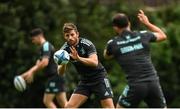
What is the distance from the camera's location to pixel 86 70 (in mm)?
11750

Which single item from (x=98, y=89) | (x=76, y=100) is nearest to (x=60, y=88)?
(x=76, y=100)

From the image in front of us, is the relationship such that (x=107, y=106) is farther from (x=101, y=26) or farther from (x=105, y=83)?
(x=101, y=26)

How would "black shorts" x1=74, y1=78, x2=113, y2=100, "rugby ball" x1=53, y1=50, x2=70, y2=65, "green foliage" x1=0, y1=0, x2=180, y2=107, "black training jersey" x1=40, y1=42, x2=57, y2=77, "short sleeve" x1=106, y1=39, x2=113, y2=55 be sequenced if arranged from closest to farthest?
"rugby ball" x1=53, y1=50, x2=70, y2=65 < "short sleeve" x1=106, y1=39, x2=113, y2=55 < "black shorts" x1=74, y1=78, x2=113, y2=100 < "black training jersey" x1=40, y1=42, x2=57, y2=77 < "green foliage" x1=0, y1=0, x2=180, y2=107

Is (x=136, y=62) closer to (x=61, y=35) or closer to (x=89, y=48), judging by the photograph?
(x=89, y=48)

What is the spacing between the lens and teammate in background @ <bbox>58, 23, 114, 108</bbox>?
1145 cm

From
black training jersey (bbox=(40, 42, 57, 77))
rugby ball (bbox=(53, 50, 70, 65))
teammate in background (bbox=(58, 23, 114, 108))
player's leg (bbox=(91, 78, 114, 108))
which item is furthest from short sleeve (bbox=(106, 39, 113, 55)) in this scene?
black training jersey (bbox=(40, 42, 57, 77))

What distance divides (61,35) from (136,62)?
34.5 feet

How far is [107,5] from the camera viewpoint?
917 inches

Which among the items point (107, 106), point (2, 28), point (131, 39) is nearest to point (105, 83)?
point (107, 106)

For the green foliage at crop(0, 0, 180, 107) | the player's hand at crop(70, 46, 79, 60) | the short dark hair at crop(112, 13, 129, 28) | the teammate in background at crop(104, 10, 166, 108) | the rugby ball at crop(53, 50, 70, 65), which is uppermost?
the short dark hair at crop(112, 13, 129, 28)

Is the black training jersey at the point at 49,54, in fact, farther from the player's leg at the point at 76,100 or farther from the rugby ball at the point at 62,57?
the rugby ball at the point at 62,57

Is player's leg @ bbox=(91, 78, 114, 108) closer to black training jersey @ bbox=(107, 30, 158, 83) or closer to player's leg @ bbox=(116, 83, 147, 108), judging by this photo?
player's leg @ bbox=(116, 83, 147, 108)

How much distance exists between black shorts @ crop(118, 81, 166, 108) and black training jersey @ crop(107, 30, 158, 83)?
97 millimetres

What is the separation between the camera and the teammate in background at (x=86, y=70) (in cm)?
1145
